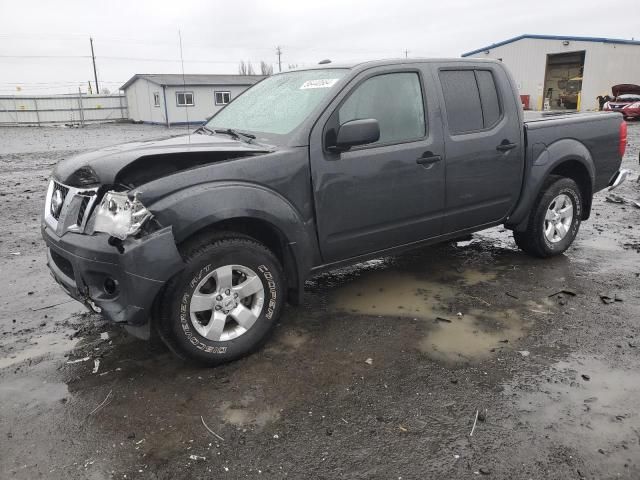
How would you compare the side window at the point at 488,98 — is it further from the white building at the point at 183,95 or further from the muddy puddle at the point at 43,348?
the white building at the point at 183,95

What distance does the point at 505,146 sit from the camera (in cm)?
461

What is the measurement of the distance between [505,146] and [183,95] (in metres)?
33.7

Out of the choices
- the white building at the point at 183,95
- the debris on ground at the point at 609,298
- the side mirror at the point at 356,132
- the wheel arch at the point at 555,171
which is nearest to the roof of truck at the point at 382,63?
the side mirror at the point at 356,132

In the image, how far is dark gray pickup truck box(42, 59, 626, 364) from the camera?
9.98 ft

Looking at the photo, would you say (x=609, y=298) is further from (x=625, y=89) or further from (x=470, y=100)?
(x=625, y=89)

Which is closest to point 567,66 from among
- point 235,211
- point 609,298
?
point 609,298

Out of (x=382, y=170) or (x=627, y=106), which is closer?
(x=382, y=170)

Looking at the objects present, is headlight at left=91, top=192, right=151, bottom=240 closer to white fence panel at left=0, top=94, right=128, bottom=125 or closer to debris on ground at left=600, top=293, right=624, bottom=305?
debris on ground at left=600, top=293, right=624, bottom=305

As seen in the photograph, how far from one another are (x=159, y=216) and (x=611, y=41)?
3589cm

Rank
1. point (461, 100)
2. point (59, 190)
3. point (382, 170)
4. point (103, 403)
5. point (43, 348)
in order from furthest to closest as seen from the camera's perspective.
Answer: point (461, 100) → point (382, 170) → point (43, 348) → point (59, 190) → point (103, 403)

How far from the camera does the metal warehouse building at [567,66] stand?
3191cm

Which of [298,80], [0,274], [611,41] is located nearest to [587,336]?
[298,80]

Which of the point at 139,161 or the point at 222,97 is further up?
the point at 222,97

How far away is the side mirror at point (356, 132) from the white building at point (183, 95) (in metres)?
32.0
